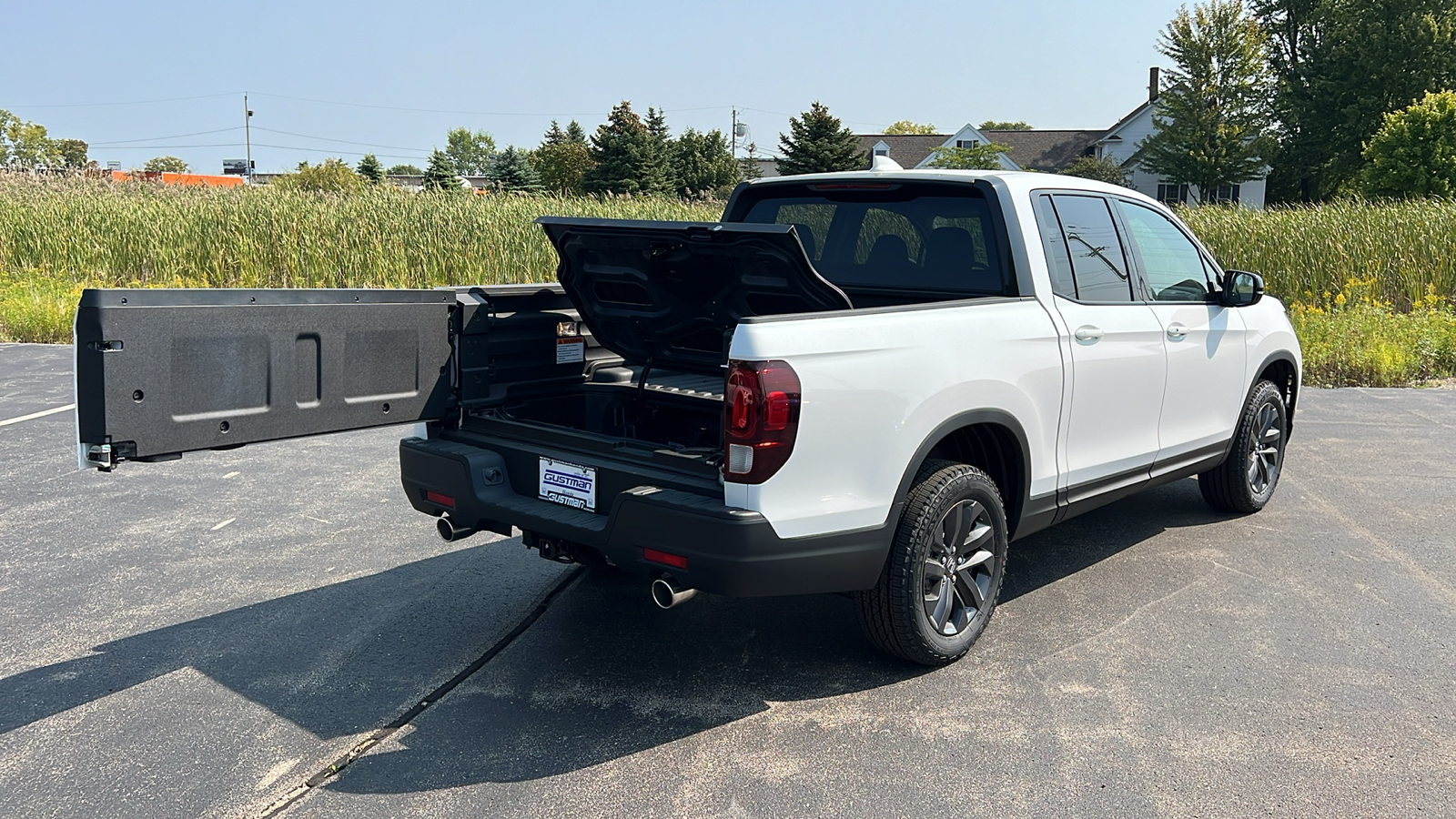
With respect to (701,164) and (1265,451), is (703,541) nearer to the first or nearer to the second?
(1265,451)

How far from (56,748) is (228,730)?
0.51 metres

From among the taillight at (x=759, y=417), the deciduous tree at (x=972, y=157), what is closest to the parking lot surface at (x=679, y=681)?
the taillight at (x=759, y=417)

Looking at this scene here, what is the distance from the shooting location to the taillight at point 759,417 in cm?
344

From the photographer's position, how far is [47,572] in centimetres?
531

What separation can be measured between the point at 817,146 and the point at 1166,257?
54.3 m

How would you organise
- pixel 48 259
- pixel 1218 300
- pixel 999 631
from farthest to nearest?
pixel 48 259, pixel 1218 300, pixel 999 631

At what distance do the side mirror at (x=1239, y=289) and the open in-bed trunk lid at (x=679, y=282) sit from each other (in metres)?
2.70

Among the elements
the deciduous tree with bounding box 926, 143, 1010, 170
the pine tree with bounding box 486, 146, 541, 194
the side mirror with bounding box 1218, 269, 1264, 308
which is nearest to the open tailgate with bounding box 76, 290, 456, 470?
the side mirror with bounding box 1218, 269, 1264, 308

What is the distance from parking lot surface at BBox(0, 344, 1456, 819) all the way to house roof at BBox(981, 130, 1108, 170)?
67903 millimetres

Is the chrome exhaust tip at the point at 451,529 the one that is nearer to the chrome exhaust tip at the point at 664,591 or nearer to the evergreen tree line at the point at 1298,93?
the chrome exhaust tip at the point at 664,591

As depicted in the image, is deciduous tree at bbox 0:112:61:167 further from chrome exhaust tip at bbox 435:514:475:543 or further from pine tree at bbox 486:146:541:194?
chrome exhaust tip at bbox 435:514:475:543

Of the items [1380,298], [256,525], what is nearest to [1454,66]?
[1380,298]

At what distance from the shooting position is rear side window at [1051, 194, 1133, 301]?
497 centimetres

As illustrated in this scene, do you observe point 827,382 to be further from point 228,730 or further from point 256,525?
point 256,525
